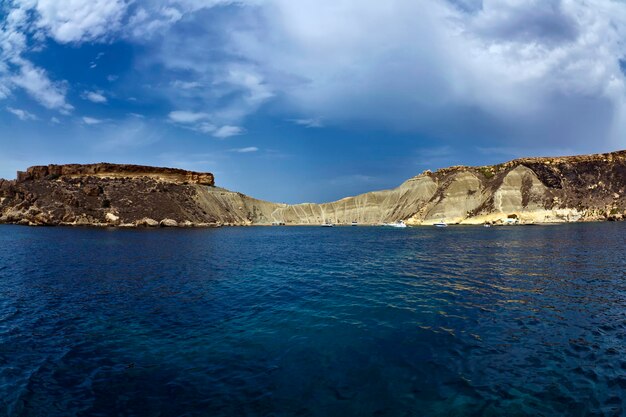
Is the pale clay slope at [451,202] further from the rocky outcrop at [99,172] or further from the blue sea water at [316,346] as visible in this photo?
the blue sea water at [316,346]

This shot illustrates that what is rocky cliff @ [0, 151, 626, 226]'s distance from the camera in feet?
423

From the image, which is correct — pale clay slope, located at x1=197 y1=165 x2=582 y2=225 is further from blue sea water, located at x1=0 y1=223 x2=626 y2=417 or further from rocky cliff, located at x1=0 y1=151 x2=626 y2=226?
blue sea water, located at x1=0 y1=223 x2=626 y2=417

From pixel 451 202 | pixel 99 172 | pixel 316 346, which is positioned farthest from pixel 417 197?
pixel 316 346

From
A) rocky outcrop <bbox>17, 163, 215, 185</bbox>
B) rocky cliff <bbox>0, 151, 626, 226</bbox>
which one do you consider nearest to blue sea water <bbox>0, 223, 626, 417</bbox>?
rocky cliff <bbox>0, 151, 626, 226</bbox>

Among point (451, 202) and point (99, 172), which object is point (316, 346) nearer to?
point (451, 202)

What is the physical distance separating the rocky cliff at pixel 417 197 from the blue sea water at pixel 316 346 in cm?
11385

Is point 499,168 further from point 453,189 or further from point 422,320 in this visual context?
point 422,320

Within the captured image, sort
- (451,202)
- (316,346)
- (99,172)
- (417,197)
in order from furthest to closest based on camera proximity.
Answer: (417,197), (451,202), (99,172), (316,346)

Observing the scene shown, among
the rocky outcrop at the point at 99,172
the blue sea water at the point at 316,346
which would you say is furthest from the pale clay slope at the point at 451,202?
the blue sea water at the point at 316,346

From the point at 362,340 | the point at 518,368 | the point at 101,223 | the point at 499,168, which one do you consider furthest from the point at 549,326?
the point at 499,168

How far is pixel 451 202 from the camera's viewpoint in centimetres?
16075

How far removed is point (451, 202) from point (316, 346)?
160014mm

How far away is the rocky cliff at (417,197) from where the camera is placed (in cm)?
12888

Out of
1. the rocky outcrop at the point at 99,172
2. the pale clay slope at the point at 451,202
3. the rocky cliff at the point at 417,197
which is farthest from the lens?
the rocky outcrop at the point at 99,172
